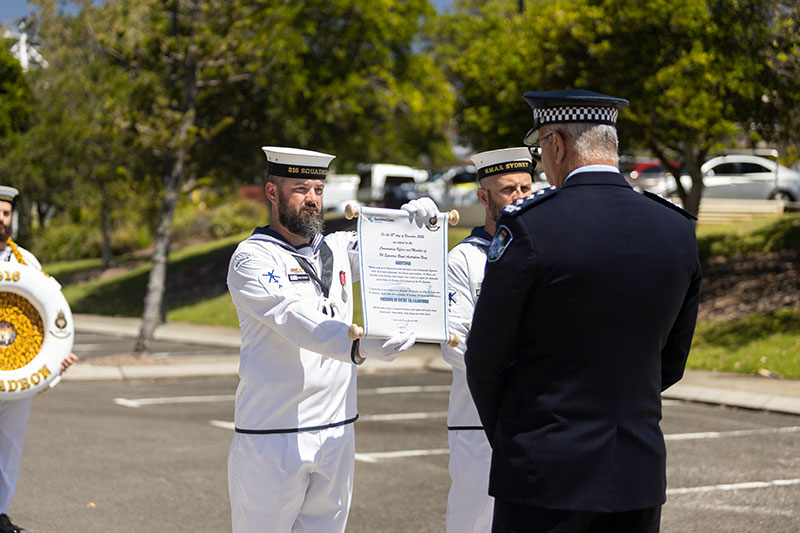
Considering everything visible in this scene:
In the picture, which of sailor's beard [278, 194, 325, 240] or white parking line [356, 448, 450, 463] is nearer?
sailor's beard [278, 194, 325, 240]

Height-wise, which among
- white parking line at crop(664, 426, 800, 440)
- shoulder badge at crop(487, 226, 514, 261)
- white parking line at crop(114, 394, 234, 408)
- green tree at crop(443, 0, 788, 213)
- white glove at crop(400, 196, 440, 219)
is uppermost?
green tree at crop(443, 0, 788, 213)

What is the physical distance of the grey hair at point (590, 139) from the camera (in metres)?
3.01

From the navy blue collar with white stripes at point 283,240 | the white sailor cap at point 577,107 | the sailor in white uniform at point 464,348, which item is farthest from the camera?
the sailor in white uniform at point 464,348

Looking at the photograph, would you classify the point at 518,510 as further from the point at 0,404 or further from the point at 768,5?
the point at 768,5

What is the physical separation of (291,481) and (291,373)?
46cm

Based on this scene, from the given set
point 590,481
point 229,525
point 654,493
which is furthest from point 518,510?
point 229,525

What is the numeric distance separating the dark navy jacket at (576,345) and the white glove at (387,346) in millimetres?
607

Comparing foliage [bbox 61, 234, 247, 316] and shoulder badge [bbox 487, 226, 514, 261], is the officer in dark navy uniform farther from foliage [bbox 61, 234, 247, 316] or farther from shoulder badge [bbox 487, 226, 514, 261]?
foliage [bbox 61, 234, 247, 316]

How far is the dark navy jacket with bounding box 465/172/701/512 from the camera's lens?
2.80 m

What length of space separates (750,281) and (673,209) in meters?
16.0

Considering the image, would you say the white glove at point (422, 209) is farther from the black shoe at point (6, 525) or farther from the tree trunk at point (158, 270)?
the tree trunk at point (158, 270)

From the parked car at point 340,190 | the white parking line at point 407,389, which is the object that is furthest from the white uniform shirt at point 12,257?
the parked car at point 340,190

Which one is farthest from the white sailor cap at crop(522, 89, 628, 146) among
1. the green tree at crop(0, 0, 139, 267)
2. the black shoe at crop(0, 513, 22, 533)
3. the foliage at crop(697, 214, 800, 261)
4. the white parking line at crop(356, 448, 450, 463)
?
the green tree at crop(0, 0, 139, 267)

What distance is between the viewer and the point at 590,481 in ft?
9.21
